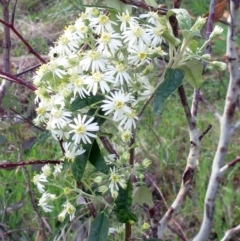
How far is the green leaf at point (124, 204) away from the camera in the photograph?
2.94 feet

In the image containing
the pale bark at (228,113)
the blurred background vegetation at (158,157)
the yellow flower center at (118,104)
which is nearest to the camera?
the yellow flower center at (118,104)

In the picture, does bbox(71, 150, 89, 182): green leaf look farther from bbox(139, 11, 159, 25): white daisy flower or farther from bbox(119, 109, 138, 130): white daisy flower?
bbox(139, 11, 159, 25): white daisy flower

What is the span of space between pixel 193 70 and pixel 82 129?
0.20 m

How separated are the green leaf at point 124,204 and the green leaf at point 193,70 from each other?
184mm

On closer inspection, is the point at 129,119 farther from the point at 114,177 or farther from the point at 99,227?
the point at 99,227

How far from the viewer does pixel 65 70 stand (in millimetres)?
850

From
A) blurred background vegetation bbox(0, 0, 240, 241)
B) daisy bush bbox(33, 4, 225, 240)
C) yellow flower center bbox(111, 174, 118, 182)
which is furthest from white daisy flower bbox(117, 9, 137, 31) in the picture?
blurred background vegetation bbox(0, 0, 240, 241)

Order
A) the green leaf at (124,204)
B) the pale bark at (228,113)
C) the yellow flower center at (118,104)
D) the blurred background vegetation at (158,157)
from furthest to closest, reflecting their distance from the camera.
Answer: the blurred background vegetation at (158,157)
the pale bark at (228,113)
the green leaf at (124,204)
the yellow flower center at (118,104)

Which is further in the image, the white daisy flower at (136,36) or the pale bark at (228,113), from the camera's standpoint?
the pale bark at (228,113)

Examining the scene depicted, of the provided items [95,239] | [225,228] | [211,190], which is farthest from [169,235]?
[95,239]

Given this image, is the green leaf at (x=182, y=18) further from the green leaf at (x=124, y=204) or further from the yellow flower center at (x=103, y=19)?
the green leaf at (x=124, y=204)

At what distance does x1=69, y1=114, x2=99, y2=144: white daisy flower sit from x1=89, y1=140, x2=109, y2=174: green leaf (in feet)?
0.19

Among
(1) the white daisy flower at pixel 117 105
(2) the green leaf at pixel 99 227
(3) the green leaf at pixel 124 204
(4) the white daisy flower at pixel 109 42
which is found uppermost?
(4) the white daisy flower at pixel 109 42

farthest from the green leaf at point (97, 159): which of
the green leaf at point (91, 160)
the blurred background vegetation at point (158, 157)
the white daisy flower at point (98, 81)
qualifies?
the blurred background vegetation at point (158, 157)
